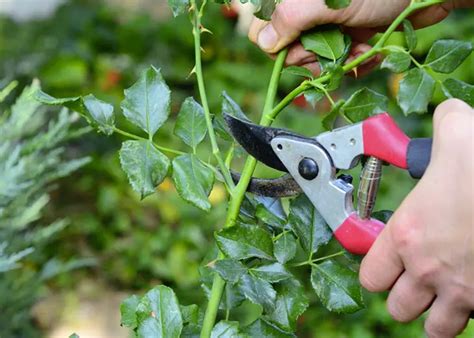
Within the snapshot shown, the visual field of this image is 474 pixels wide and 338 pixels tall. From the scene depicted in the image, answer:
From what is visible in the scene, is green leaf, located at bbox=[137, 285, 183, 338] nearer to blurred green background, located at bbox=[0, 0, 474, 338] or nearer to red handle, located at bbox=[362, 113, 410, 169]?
red handle, located at bbox=[362, 113, 410, 169]

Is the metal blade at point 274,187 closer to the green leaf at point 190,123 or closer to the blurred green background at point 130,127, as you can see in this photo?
the green leaf at point 190,123

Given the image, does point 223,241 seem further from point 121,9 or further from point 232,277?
point 121,9

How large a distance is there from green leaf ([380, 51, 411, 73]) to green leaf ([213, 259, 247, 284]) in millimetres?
254

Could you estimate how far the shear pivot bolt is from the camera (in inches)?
35.2

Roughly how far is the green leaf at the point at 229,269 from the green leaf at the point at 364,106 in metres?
0.19

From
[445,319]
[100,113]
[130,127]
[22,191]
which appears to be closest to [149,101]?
[100,113]

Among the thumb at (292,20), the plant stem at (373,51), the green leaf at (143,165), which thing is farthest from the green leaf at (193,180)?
the thumb at (292,20)

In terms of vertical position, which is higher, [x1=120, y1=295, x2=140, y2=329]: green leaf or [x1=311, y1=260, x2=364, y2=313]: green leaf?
[x1=311, y1=260, x2=364, y2=313]: green leaf

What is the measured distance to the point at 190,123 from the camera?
0.94 metres

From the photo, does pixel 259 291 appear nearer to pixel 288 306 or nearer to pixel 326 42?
pixel 288 306

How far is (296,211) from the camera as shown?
923 millimetres

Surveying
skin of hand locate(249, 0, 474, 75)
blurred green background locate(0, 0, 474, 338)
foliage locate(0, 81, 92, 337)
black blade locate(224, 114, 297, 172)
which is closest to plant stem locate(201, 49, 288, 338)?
black blade locate(224, 114, 297, 172)

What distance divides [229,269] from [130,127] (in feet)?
6.74

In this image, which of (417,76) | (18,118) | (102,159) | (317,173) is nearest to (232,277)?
(317,173)
